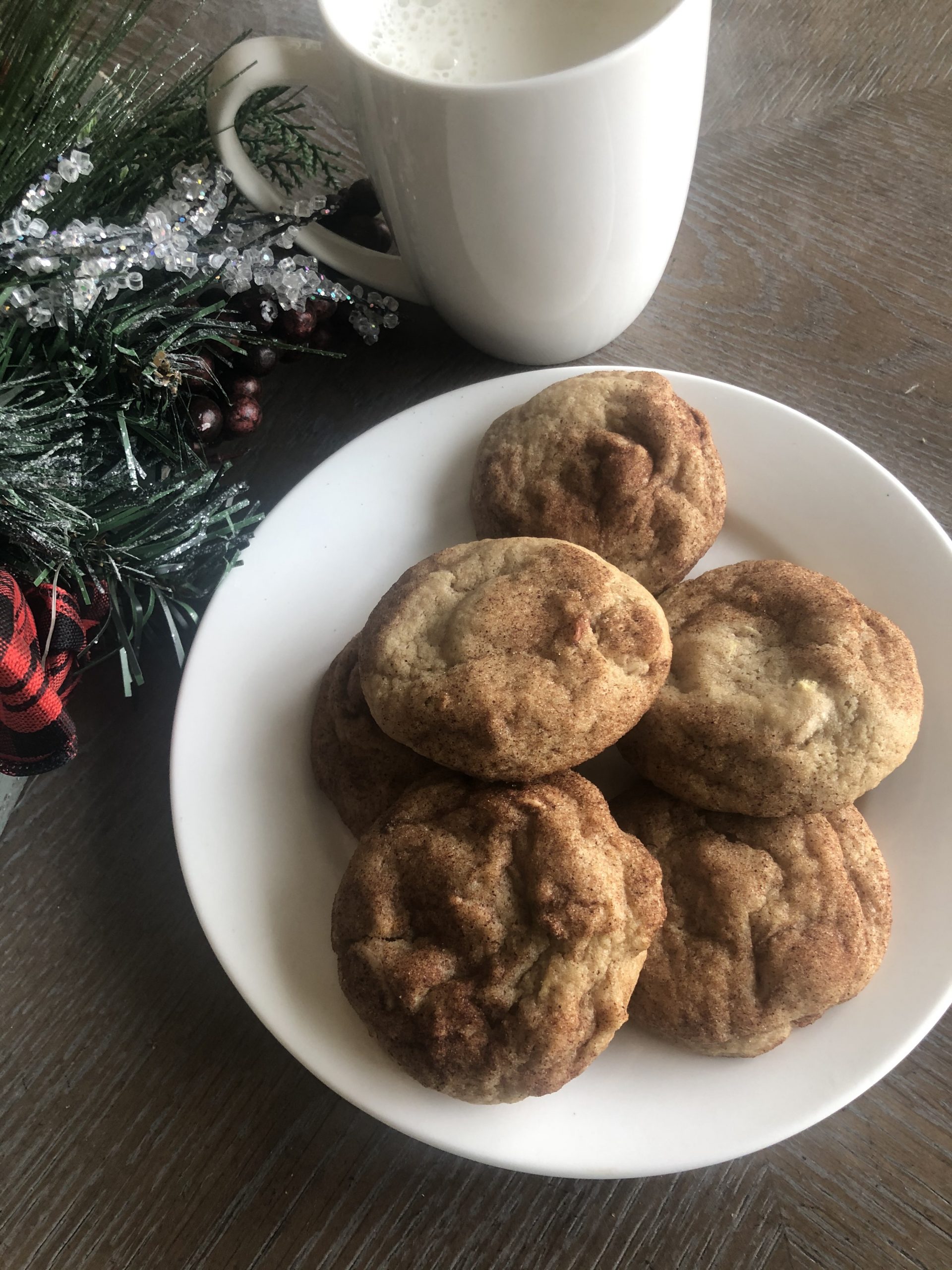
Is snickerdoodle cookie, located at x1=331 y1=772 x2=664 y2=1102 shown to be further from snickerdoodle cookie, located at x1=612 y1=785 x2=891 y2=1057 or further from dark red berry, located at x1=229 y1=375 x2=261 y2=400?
dark red berry, located at x1=229 y1=375 x2=261 y2=400

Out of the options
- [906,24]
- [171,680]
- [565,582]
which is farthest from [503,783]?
[906,24]

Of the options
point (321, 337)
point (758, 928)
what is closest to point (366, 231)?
point (321, 337)

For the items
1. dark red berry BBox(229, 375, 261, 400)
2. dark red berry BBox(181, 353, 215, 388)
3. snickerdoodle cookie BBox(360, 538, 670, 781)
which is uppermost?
dark red berry BBox(181, 353, 215, 388)

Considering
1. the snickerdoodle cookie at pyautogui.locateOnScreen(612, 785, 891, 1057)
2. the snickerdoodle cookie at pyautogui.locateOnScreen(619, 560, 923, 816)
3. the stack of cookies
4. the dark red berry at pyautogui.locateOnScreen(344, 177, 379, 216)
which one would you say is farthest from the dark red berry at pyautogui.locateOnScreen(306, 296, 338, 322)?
the snickerdoodle cookie at pyautogui.locateOnScreen(612, 785, 891, 1057)

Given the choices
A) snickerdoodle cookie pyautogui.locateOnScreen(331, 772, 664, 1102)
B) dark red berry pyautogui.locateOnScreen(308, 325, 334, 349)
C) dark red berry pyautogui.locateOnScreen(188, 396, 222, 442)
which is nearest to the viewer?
snickerdoodle cookie pyautogui.locateOnScreen(331, 772, 664, 1102)

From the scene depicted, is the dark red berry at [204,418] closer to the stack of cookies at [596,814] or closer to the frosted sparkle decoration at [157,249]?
the frosted sparkle decoration at [157,249]

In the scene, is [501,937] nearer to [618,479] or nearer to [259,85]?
[618,479]

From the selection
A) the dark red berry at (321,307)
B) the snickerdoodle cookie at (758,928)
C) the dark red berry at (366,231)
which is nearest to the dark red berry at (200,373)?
the dark red berry at (321,307)

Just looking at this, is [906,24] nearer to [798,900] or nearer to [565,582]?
[565,582]
